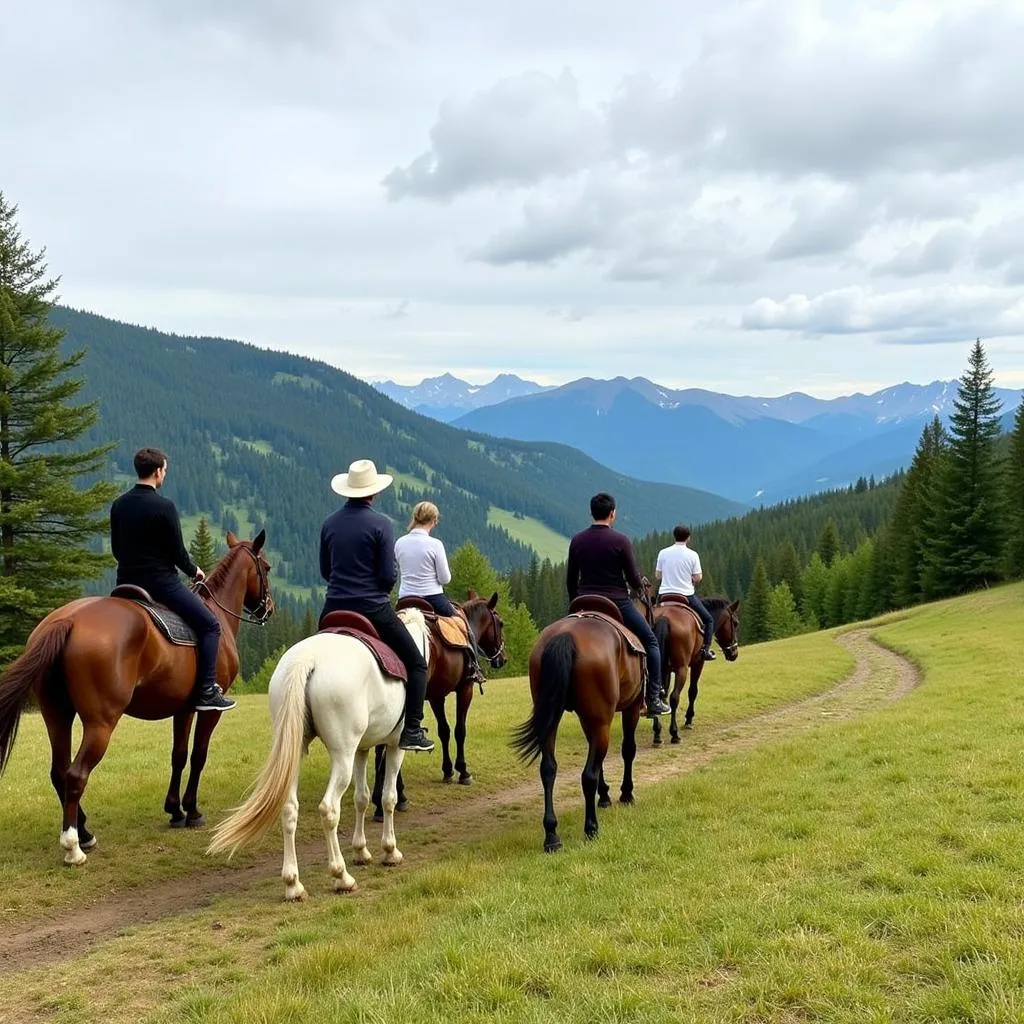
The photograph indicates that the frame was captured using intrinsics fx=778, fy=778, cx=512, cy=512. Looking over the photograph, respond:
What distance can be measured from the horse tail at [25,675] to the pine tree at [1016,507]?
60.9 metres

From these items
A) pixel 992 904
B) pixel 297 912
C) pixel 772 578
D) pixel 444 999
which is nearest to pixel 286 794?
pixel 297 912

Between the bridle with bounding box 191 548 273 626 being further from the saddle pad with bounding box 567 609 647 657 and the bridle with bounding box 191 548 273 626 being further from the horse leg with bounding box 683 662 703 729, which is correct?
the horse leg with bounding box 683 662 703 729

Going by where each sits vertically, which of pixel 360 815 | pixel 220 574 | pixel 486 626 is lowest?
pixel 360 815

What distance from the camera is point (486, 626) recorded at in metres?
14.1

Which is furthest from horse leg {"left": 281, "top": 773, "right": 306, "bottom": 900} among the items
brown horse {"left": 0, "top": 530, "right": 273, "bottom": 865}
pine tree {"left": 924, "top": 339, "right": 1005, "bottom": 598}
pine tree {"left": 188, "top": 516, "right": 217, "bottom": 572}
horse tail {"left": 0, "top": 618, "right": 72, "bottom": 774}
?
pine tree {"left": 924, "top": 339, "right": 1005, "bottom": 598}

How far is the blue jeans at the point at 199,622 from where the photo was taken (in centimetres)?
955

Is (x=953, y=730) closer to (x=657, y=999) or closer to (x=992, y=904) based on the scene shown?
(x=992, y=904)

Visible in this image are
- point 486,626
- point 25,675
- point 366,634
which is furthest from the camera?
point 486,626

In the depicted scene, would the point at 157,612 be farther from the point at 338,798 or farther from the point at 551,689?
the point at 551,689

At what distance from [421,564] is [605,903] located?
6058 millimetres

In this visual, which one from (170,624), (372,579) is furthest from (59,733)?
(372,579)

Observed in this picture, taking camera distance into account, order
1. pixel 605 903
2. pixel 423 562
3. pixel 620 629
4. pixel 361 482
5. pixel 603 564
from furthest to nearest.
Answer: pixel 423 562 → pixel 603 564 → pixel 620 629 → pixel 361 482 → pixel 605 903

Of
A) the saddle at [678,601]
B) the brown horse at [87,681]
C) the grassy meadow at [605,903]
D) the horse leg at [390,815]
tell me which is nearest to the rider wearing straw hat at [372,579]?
the horse leg at [390,815]

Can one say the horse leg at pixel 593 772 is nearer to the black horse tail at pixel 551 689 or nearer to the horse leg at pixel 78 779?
the black horse tail at pixel 551 689
